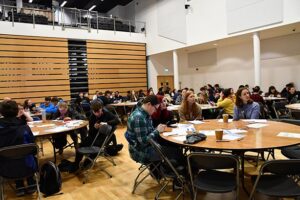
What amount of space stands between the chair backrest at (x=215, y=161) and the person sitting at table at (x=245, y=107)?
217 centimetres

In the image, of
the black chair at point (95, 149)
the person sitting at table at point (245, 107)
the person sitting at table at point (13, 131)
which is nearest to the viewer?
the person sitting at table at point (13, 131)

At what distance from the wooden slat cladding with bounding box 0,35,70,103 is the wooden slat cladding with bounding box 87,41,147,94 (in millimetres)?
1437

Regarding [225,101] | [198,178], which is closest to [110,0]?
[225,101]

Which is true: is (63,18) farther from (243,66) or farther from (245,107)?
(245,107)

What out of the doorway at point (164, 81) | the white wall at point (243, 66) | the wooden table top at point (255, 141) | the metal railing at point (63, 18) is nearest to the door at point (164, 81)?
the doorway at point (164, 81)

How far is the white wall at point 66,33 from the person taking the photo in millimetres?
10805

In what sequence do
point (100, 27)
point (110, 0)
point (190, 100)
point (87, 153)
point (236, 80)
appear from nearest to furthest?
point (87, 153), point (190, 100), point (236, 80), point (100, 27), point (110, 0)

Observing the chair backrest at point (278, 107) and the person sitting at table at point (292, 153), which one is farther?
the chair backrest at point (278, 107)

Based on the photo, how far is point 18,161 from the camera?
3074 millimetres

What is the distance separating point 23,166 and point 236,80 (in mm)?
11165

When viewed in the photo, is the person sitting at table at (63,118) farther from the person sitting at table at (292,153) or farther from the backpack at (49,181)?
the person sitting at table at (292,153)

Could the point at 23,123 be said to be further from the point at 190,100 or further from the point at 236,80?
the point at 236,80

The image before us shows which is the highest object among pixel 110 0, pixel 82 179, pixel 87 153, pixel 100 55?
pixel 110 0

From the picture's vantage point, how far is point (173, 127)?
3.61m
